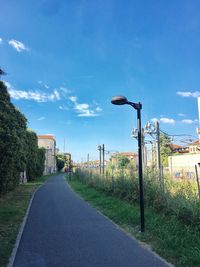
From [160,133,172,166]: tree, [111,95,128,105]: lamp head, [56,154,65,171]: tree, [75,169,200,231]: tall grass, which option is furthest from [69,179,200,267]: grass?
[56,154,65,171]: tree

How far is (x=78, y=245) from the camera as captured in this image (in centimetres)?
666

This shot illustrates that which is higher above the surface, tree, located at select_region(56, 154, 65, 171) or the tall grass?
tree, located at select_region(56, 154, 65, 171)

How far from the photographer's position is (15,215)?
10.6 m

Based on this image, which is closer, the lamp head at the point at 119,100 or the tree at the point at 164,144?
the lamp head at the point at 119,100

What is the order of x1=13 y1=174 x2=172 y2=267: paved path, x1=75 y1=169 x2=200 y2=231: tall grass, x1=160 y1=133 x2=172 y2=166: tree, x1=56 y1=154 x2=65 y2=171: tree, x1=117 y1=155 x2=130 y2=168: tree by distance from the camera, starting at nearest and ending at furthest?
x1=13 y1=174 x2=172 y2=267: paved path → x1=75 y1=169 x2=200 y2=231: tall grass → x1=117 y1=155 x2=130 y2=168: tree → x1=160 y1=133 x2=172 y2=166: tree → x1=56 y1=154 x2=65 y2=171: tree

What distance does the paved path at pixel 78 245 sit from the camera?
5.48 metres

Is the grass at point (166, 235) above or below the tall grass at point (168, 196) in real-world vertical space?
below

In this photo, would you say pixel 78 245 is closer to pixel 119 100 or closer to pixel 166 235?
pixel 166 235

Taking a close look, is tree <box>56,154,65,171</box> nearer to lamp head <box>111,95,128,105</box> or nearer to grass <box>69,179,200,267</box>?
grass <box>69,179,200,267</box>

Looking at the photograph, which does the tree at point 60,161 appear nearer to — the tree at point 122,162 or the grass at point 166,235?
the tree at point 122,162

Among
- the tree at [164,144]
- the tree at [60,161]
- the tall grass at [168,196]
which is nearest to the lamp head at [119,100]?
the tall grass at [168,196]

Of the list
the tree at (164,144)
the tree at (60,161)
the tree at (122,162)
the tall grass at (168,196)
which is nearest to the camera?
the tall grass at (168,196)

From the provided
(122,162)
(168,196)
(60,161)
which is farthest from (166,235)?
(60,161)

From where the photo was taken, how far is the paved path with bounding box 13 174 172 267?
5484 mm
